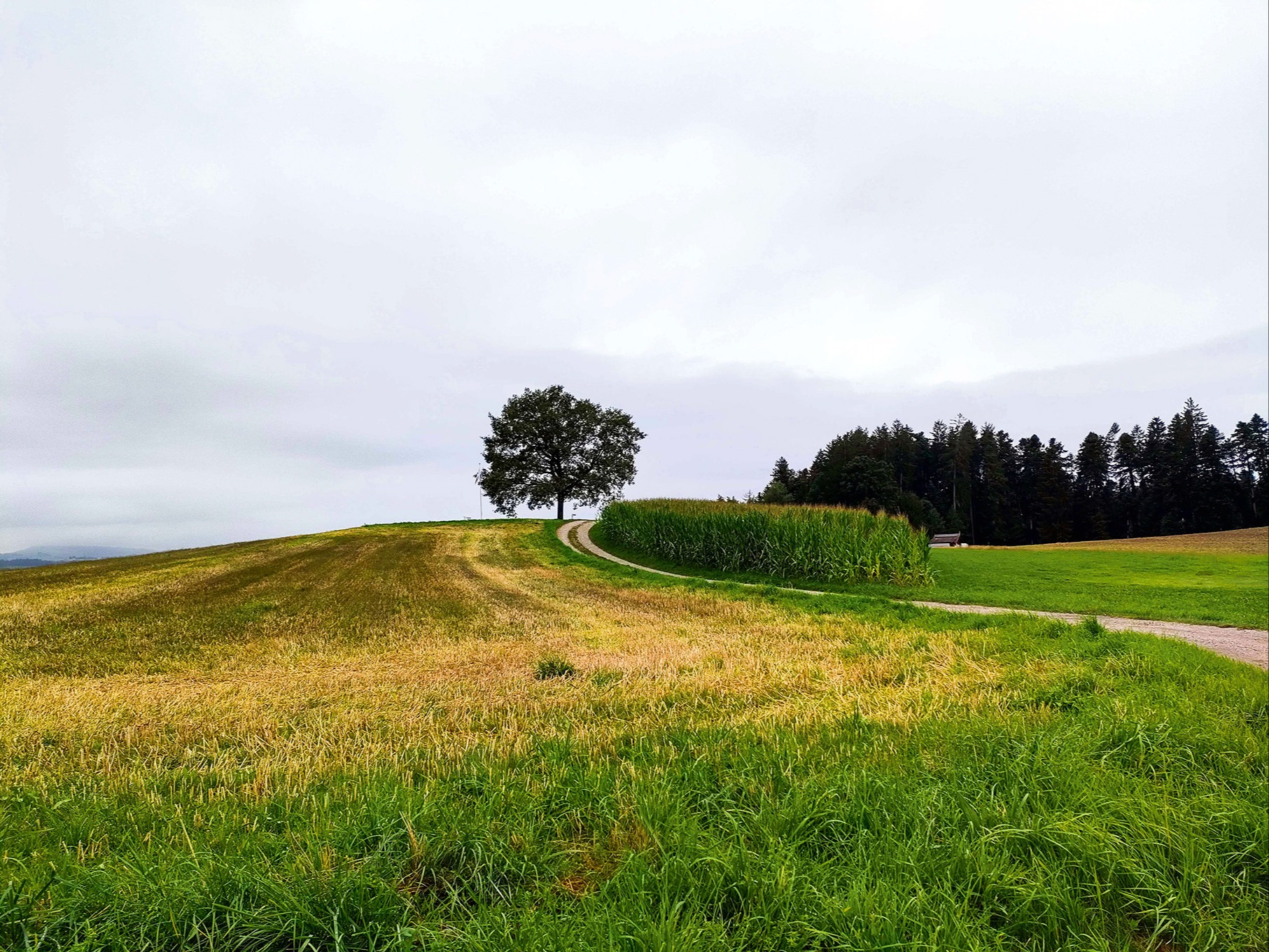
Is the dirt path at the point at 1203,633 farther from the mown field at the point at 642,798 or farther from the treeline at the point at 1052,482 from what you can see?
the treeline at the point at 1052,482

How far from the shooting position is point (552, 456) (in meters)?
60.8

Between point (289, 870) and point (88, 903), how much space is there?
0.83 m

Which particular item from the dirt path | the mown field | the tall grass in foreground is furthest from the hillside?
the mown field

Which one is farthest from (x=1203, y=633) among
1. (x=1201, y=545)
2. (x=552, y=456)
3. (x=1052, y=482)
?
(x=1052, y=482)

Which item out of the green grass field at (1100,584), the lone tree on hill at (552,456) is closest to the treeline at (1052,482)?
the lone tree on hill at (552,456)

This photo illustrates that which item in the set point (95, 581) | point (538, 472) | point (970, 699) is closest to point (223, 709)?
point (970, 699)

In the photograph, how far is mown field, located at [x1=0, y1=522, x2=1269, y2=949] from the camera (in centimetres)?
261

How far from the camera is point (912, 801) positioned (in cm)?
359

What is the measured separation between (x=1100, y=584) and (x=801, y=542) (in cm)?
977

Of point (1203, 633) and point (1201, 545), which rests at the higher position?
point (1203, 633)

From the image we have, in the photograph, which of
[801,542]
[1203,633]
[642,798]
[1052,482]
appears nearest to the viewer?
[642,798]

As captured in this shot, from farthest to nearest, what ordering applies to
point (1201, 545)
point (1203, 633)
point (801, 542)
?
point (1201, 545) → point (801, 542) → point (1203, 633)

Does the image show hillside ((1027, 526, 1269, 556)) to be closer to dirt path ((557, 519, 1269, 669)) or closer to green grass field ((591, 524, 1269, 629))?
green grass field ((591, 524, 1269, 629))

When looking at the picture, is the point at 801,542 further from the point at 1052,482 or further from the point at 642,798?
the point at 1052,482
